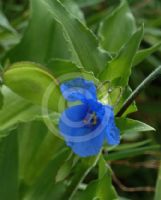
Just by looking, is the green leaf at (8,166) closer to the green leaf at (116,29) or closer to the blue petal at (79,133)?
the blue petal at (79,133)

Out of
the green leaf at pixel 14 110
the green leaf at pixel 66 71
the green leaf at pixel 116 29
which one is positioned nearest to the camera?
the green leaf at pixel 66 71

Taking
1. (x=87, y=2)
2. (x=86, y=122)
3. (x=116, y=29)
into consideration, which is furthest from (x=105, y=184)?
(x=87, y=2)

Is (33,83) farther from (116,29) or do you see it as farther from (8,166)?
(116,29)

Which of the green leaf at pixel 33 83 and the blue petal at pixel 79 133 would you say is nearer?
the blue petal at pixel 79 133

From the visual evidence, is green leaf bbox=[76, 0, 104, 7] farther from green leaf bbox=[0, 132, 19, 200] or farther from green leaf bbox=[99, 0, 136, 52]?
green leaf bbox=[0, 132, 19, 200]

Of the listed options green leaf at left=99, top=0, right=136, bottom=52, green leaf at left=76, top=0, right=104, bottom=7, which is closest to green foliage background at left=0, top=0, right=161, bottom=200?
green leaf at left=99, top=0, right=136, bottom=52

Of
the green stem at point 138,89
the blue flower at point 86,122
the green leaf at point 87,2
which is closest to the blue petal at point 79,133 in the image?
the blue flower at point 86,122
